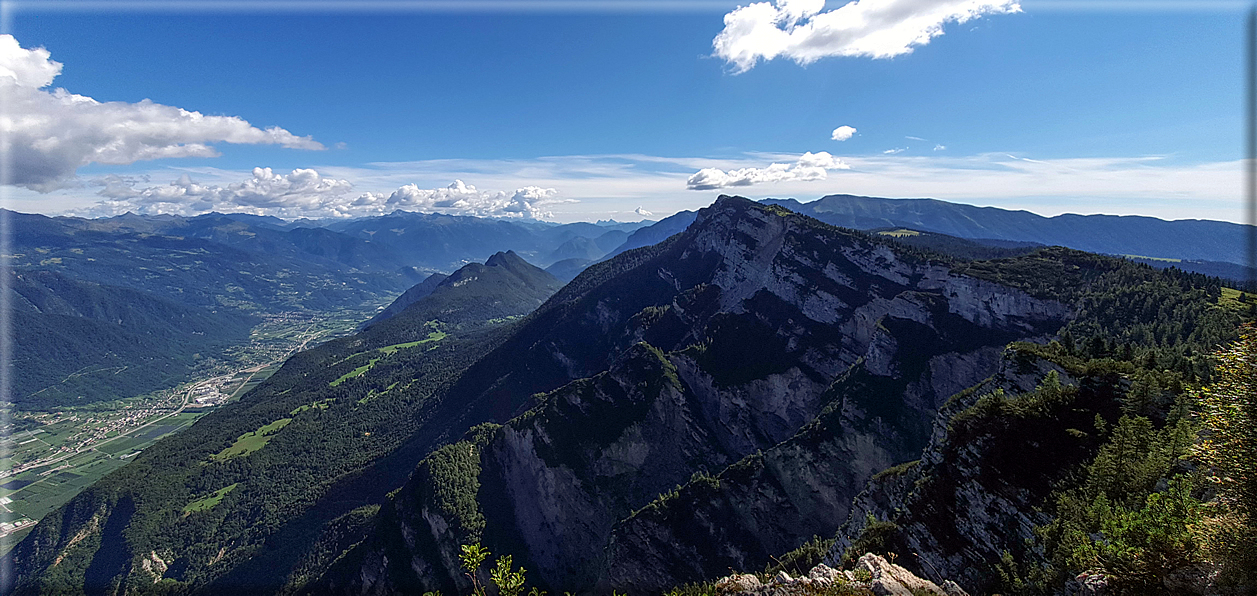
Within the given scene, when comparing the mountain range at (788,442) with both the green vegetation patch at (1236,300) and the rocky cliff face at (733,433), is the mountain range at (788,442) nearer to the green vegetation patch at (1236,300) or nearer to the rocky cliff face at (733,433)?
the rocky cliff face at (733,433)

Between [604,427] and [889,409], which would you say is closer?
[889,409]

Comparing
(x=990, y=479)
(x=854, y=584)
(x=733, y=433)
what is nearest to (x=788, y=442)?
(x=733, y=433)

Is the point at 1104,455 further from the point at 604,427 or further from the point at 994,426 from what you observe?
the point at 604,427

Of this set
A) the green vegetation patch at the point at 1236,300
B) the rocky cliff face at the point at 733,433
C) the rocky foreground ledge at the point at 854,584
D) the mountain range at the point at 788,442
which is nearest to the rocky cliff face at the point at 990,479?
the mountain range at the point at 788,442

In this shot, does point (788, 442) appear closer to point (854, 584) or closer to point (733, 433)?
point (733, 433)

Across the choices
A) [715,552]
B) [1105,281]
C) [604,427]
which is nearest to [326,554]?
[604,427]

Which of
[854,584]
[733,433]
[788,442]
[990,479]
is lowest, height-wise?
[733,433]

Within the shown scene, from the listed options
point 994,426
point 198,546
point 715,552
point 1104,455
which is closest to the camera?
point 1104,455
